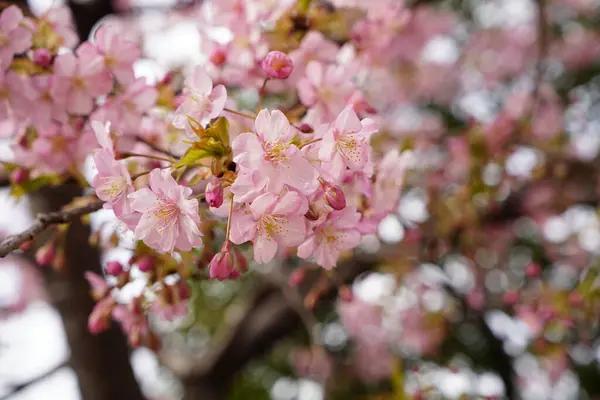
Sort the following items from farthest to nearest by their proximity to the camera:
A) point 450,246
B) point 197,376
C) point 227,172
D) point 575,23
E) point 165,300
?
point 575,23
point 197,376
point 450,246
point 165,300
point 227,172

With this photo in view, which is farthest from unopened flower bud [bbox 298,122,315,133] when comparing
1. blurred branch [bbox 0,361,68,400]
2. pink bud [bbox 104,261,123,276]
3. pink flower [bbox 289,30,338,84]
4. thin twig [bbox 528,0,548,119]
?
thin twig [bbox 528,0,548,119]

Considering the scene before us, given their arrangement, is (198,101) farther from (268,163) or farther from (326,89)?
(326,89)

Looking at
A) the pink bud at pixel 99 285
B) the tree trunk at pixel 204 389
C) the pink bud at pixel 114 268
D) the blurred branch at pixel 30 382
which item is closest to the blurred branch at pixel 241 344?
the tree trunk at pixel 204 389

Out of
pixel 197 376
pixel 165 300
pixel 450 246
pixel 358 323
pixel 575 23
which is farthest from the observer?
pixel 575 23

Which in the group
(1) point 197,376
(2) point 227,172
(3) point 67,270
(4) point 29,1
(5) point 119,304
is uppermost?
(2) point 227,172

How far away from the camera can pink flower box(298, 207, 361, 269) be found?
864mm

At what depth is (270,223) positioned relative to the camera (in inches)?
30.7

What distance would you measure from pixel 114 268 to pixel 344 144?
0.53m

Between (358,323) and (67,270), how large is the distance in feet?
6.82

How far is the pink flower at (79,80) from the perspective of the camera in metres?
1.04

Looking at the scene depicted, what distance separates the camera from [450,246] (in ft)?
7.13

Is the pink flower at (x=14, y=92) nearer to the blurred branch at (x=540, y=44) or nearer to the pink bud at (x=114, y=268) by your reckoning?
the pink bud at (x=114, y=268)

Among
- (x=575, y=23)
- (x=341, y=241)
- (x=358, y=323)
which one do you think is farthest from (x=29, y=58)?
(x=575, y=23)

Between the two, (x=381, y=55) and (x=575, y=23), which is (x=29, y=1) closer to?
(x=381, y=55)
